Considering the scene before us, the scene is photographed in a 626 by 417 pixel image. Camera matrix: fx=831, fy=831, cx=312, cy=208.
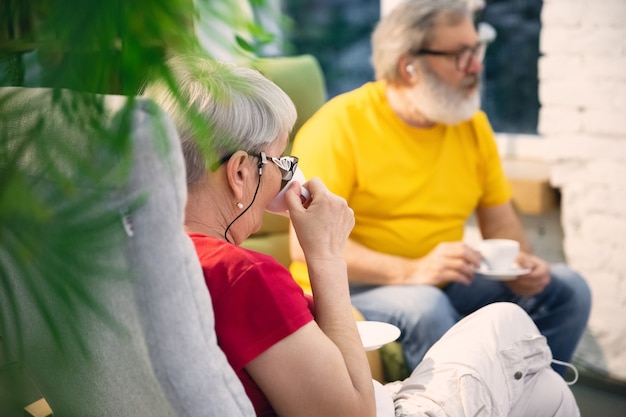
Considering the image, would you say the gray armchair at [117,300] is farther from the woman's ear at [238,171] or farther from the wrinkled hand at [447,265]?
the wrinkled hand at [447,265]

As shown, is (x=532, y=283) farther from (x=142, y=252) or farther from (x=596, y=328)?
(x=142, y=252)

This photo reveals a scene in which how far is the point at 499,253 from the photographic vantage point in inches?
86.4

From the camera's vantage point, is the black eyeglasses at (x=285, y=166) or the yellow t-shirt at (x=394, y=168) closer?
the black eyeglasses at (x=285, y=166)

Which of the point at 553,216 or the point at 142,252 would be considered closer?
the point at 142,252

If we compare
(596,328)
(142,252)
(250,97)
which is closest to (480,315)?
(250,97)

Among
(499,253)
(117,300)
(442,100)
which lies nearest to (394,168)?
(442,100)

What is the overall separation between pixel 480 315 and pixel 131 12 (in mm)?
1093

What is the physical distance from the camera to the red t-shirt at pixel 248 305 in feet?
3.52

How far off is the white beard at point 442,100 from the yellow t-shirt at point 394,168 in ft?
0.21

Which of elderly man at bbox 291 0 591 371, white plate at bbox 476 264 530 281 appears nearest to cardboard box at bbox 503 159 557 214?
elderly man at bbox 291 0 591 371

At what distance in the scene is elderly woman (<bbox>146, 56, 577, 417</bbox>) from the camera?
42.4 inches

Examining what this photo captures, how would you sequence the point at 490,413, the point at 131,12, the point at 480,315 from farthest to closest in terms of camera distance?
1. the point at 480,315
2. the point at 490,413
3. the point at 131,12

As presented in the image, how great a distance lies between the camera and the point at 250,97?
46.8 inches

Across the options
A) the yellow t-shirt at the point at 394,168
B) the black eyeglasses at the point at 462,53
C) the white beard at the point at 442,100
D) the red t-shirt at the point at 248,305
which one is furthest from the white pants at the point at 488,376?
the black eyeglasses at the point at 462,53
